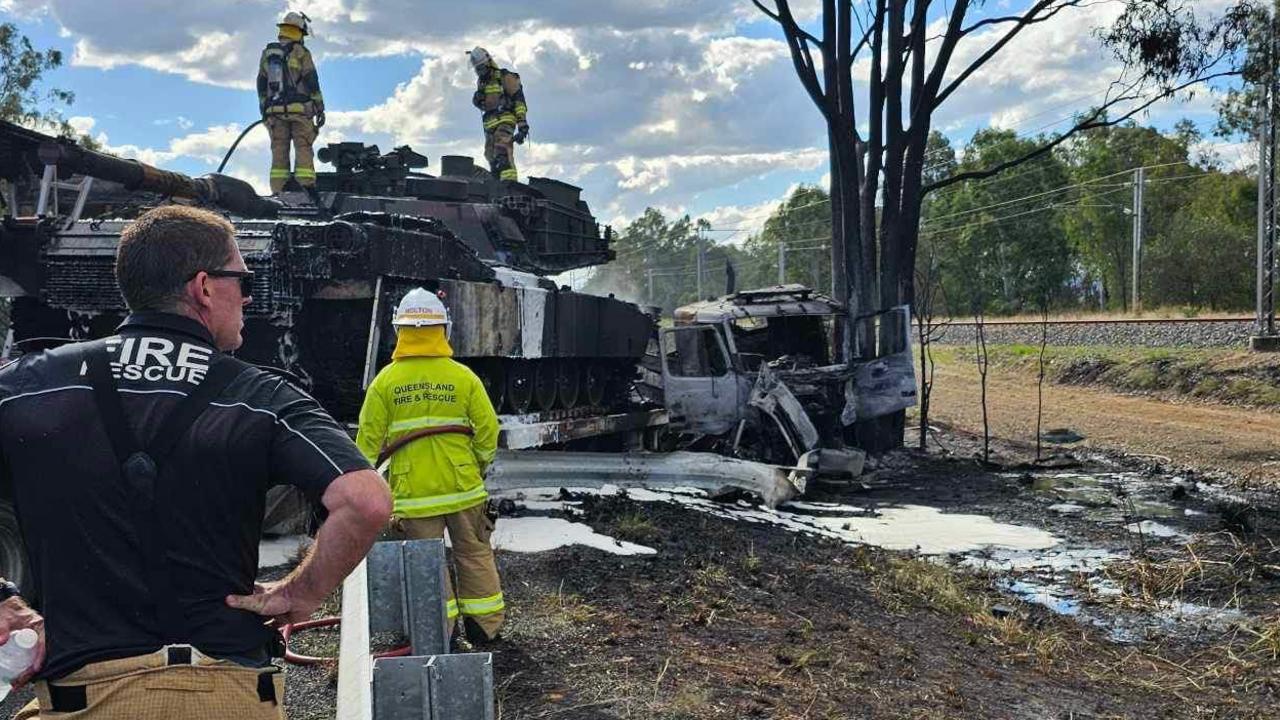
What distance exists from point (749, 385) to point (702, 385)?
52 centimetres

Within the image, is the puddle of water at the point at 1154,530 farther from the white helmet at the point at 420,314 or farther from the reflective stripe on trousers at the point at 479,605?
the white helmet at the point at 420,314

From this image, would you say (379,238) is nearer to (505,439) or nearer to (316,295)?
(316,295)

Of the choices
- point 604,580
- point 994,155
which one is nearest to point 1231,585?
point 604,580

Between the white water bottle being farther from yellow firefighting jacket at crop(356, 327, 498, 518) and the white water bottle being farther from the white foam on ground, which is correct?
the white foam on ground

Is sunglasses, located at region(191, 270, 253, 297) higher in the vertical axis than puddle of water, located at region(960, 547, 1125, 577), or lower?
higher

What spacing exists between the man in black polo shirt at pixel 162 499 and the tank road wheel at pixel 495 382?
27.4ft

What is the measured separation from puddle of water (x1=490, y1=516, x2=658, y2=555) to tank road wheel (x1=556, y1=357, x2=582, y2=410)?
11.7 ft

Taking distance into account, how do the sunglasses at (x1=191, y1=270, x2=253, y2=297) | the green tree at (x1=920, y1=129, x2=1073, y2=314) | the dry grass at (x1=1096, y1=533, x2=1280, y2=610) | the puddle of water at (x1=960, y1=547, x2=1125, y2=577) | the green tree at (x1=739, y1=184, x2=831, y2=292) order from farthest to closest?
the green tree at (x1=739, y1=184, x2=831, y2=292), the green tree at (x1=920, y1=129, x2=1073, y2=314), the puddle of water at (x1=960, y1=547, x2=1125, y2=577), the dry grass at (x1=1096, y1=533, x2=1280, y2=610), the sunglasses at (x1=191, y1=270, x2=253, y2=297)

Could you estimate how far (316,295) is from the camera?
8.88m

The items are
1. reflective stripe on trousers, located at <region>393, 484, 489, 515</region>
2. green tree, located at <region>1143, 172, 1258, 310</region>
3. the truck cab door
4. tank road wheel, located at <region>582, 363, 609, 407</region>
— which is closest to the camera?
reflective stripe on trousers, located at <region>393, 484, 489, 515</region>

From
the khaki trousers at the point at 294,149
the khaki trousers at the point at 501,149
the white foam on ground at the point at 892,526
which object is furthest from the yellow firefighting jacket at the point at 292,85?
the white foam on ground at the point at 892,526

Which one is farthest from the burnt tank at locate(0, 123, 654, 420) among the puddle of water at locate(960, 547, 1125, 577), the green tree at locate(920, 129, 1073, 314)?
the green tree at locate(920, 129, 1073, 314)

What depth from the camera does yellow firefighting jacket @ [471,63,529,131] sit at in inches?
554

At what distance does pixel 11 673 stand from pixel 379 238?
6809 mm
